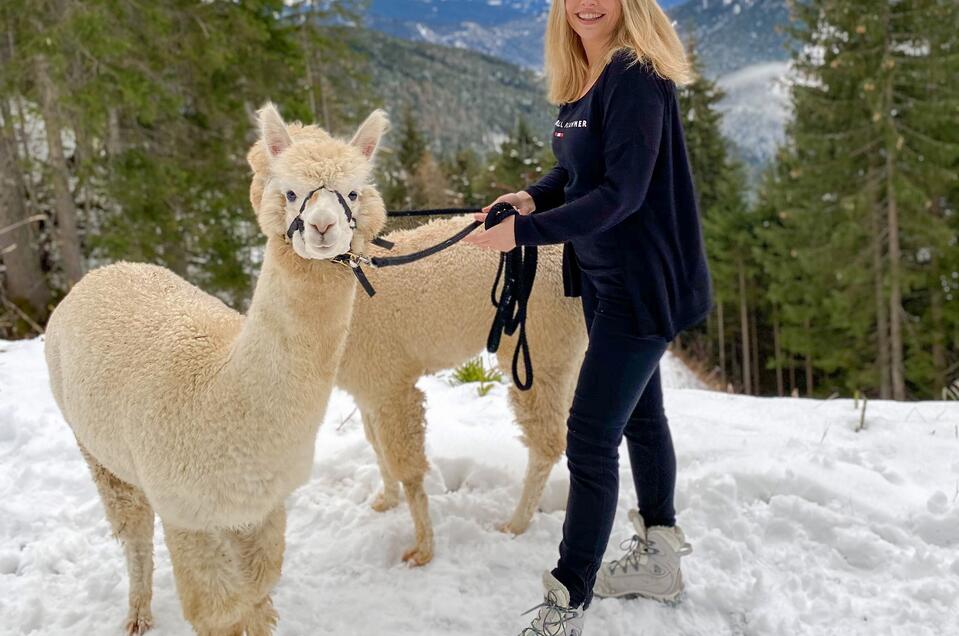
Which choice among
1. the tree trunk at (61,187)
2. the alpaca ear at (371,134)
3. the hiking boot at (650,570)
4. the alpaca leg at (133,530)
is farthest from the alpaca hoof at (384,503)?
the tree trunk at (61,187)

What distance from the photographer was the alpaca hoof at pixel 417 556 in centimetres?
297

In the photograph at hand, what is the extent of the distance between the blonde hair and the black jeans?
706 millimetres

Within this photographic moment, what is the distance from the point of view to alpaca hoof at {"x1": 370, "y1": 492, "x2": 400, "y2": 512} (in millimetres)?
3473

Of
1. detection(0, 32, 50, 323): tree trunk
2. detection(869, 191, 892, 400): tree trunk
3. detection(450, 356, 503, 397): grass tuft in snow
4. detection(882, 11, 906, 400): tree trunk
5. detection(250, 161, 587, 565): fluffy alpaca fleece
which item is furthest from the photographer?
detection(869, 191, 892, 400): tree trunk

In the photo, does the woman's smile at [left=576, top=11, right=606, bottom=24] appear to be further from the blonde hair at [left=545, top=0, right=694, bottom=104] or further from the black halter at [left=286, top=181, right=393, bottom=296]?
the black halter at [left=286, top=181, right=393, bottom=296]

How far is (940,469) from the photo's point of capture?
10.8 ft

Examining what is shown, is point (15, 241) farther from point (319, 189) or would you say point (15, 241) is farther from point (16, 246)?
point (319, 189)

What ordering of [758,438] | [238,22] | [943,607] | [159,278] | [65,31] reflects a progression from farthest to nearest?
[238,22]
[65,31]
[758,438]
[159,278]
[943,607]

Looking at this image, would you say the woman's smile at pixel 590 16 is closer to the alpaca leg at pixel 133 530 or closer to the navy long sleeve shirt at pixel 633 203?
the navy long sleeve shirt at pixel 633 203

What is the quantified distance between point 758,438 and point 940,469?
0.86m

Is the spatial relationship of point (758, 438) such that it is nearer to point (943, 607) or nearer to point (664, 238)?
point (943, 607)

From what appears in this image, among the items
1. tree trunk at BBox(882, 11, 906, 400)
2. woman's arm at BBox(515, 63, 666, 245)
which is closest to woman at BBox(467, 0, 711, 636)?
woman's arm at BBox(515, 63, 666, 245)

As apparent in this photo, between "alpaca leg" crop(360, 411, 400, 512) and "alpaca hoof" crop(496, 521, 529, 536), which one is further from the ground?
"alpaca leg" crop(360, 411, 400, 512)

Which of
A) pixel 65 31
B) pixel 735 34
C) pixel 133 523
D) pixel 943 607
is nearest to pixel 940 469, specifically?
pixel 943 607
